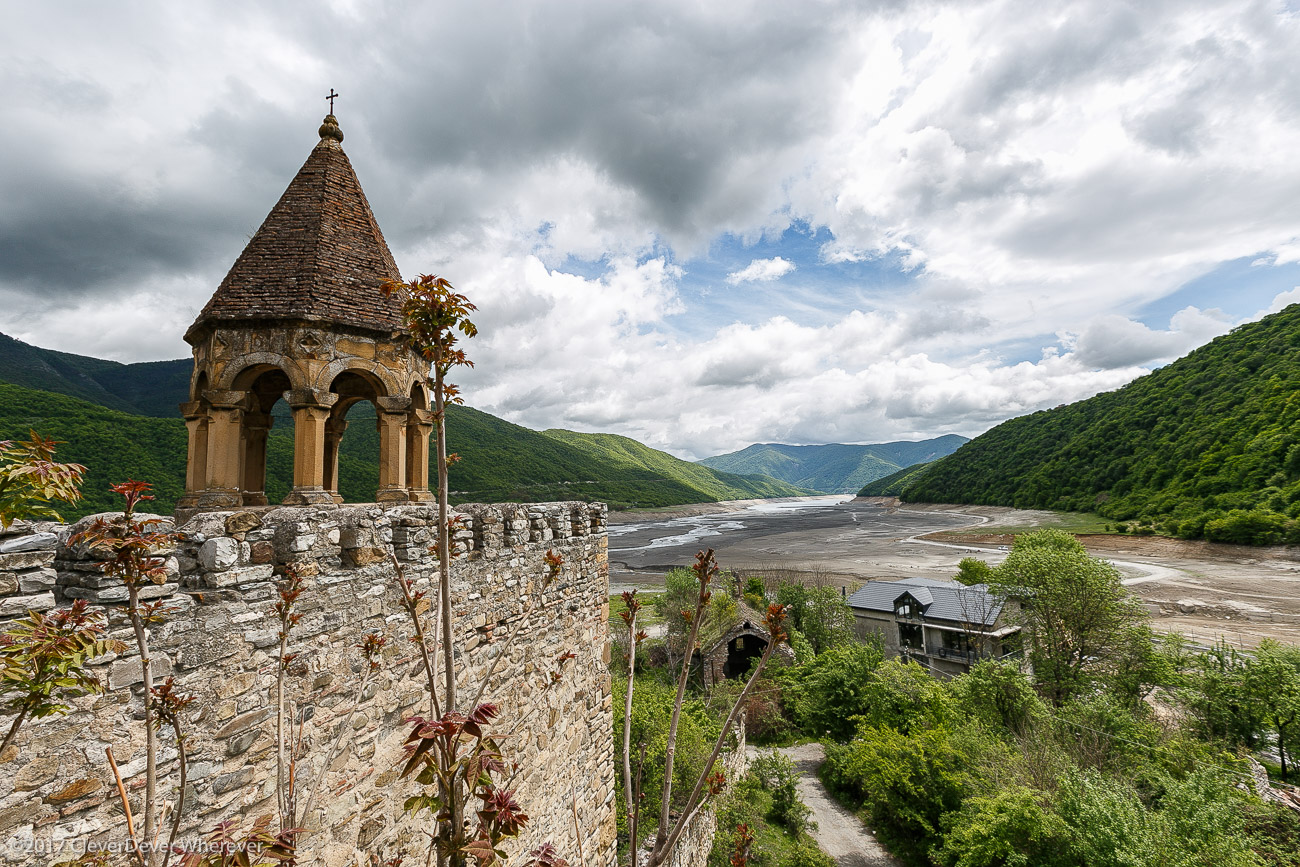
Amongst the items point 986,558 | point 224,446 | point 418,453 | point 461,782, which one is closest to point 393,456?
point 418,453

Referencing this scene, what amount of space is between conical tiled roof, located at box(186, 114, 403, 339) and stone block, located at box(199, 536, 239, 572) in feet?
13.5

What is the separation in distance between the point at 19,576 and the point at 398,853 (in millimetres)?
3712

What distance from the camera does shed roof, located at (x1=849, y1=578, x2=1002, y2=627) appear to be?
29220 millimetres

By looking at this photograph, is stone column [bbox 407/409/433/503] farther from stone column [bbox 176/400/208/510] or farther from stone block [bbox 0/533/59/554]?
stone block [bbox 0/533/59/554]

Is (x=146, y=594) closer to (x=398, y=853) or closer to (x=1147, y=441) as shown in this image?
(x=398, y=853)

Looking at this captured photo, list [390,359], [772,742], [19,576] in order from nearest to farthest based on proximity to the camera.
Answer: [19,576], [390,359], [772,742]

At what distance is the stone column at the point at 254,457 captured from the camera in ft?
25.3

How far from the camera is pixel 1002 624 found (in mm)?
28641

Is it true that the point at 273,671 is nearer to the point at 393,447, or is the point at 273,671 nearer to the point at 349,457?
the point at 393,447

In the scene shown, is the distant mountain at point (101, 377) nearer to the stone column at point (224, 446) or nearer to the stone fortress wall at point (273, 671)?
the stone column at point (224, 446)

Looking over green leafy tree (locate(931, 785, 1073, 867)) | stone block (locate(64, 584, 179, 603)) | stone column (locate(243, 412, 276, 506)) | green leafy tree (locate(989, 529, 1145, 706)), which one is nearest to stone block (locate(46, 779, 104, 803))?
stone block (locate(64, 584, 179, 603))

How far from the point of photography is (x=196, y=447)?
7.25 metres

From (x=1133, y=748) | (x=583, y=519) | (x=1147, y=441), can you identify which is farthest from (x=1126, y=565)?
(x=583, y=519)

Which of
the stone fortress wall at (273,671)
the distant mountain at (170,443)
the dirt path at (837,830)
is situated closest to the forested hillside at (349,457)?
the distant mountain at (170,443)
